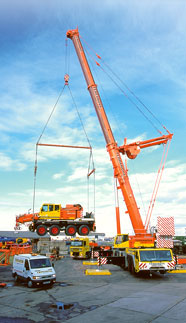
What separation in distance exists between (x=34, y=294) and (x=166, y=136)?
15.1 metres

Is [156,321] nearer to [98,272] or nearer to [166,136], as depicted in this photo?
[98,272]

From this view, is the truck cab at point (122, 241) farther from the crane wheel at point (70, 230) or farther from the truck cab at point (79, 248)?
the truck cab at point (79, 248)

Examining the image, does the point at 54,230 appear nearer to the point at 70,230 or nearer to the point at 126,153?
the point at 70,230

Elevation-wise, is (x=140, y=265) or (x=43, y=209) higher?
(x=43, y=209)

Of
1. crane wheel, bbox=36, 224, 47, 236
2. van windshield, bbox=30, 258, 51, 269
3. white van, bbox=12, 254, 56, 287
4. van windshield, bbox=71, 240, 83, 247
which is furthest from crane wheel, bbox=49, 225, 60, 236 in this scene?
van windshield, bbox=30, 258, 51, 269

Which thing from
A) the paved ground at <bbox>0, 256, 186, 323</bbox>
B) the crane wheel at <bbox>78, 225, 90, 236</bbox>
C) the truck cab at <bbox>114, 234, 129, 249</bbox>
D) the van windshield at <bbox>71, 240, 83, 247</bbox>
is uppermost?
the crane wheel at <bbox>78, 225, 90, 236</bbox>

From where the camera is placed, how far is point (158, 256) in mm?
15555

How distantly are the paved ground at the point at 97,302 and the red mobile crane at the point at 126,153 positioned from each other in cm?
335

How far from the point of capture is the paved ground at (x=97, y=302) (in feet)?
28.0

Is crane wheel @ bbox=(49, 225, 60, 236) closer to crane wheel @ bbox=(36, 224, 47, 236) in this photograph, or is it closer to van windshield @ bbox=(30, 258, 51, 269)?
crane wheel @ bbox=(36, 224, 47, 236)

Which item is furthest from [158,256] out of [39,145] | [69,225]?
[39,145]

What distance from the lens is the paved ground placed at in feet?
28.0

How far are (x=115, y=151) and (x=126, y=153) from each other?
122 centimetres

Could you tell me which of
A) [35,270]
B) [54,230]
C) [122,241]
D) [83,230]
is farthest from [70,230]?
[35,270]
